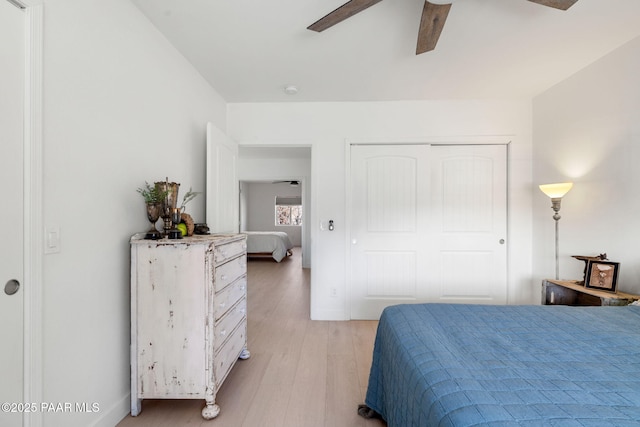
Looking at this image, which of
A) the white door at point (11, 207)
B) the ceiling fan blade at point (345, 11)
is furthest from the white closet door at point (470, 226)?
the white door at point (11, 207)

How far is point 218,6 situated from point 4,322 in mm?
1933

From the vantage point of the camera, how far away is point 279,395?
188 cm

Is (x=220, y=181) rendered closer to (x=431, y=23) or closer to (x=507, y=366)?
(x=431, y=23)

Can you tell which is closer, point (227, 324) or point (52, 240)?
point (52, 240)

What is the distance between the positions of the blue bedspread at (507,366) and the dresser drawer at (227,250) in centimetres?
107

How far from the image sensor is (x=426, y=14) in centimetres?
155

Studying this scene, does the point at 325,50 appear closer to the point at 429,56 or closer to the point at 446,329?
the point at 429,56

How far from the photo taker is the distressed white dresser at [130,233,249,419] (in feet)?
5.36

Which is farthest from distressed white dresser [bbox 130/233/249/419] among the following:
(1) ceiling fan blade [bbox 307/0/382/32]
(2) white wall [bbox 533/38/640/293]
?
(2) white wall [bbox 533/38/640/293]

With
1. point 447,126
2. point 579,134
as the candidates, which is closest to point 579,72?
point 579,134

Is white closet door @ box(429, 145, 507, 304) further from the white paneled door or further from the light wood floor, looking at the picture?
the light wood floor

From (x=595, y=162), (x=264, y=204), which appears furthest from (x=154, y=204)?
(x=264, y=204)

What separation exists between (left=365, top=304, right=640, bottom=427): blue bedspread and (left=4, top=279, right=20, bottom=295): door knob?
5.16ft

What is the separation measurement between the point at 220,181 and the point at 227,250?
1.00 m
